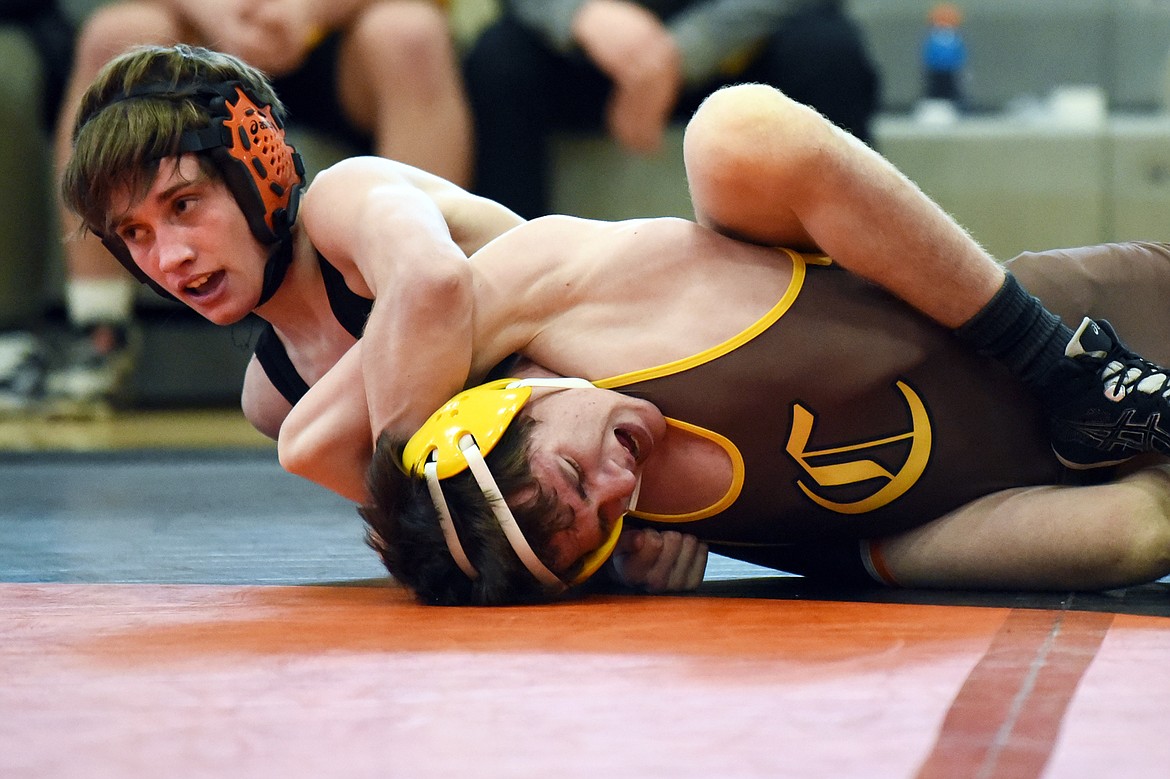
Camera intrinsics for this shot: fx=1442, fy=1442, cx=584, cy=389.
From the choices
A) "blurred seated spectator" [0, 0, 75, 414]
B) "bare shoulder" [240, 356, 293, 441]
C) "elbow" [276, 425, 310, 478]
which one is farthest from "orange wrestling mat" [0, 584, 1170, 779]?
"blurred seated spectator" [0, 0, 75, 414]

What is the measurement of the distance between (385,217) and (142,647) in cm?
63

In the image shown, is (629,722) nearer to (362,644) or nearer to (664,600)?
(362,644)

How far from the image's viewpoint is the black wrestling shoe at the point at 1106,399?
1.64 m

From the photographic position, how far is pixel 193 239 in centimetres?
194

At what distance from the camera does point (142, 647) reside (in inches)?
57.3

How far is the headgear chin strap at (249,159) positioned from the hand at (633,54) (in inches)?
85.9

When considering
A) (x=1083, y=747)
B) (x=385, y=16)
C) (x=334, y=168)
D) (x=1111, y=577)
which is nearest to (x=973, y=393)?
(x=1111, y=577)

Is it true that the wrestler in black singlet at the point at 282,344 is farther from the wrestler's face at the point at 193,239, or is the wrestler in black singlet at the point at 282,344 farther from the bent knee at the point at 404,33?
the bent knee at the point at 404,33

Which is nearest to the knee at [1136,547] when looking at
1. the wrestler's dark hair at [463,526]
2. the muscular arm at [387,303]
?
→ the wrestler's dark hair at [463,526]

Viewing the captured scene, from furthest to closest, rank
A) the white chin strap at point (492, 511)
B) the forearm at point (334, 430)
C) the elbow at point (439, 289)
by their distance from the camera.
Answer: the forearm at point (334, 430), the elbow at point (439, 289), the white chin strap at point (492, 511)

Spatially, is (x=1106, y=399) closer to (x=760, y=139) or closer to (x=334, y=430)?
(x=760, y=139)

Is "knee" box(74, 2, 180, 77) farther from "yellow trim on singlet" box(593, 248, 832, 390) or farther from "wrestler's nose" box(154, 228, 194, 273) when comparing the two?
"yellow trim on singlet" box(593, 248, 832, 390)

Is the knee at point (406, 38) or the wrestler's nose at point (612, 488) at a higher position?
the knee at point (406, 38)

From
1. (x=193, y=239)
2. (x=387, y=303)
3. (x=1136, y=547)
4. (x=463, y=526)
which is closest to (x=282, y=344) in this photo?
(x=193, y=239)
